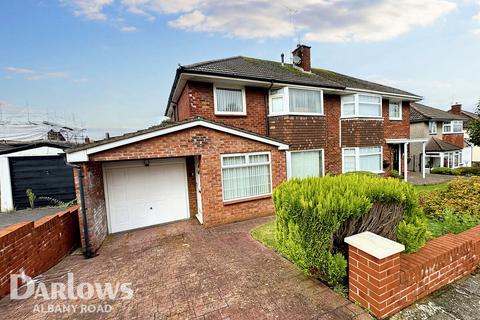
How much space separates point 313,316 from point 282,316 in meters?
0.42

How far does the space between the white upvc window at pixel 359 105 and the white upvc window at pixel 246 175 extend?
6624mm

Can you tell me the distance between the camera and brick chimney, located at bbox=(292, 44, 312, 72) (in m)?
12.9

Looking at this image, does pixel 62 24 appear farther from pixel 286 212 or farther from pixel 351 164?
pixel 351 164

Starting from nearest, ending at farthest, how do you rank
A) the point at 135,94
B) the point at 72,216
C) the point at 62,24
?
the point at 72,216 → the point at 62,24 → the point at 135,94

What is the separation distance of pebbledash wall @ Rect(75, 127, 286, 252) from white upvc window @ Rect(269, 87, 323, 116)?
2.37m

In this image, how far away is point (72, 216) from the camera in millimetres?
6039

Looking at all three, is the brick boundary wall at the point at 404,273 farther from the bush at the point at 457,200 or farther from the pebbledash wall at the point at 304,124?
the pebbledash wall at the point at 304,124

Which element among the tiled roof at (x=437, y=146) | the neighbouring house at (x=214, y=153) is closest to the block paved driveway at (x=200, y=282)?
the neighbouring house at (x=214, y=153)

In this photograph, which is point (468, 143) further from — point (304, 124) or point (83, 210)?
point (83, 210)

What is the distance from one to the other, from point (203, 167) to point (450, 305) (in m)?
6.10

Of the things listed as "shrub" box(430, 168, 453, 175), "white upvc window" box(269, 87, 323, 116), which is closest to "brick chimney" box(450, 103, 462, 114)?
"shrub" box(430, 168, 453, 175)

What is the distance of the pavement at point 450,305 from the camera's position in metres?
2.71

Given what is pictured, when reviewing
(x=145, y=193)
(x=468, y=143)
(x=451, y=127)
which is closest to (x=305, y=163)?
(x=145, y=193)

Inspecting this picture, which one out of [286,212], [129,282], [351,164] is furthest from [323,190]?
[351,164]
